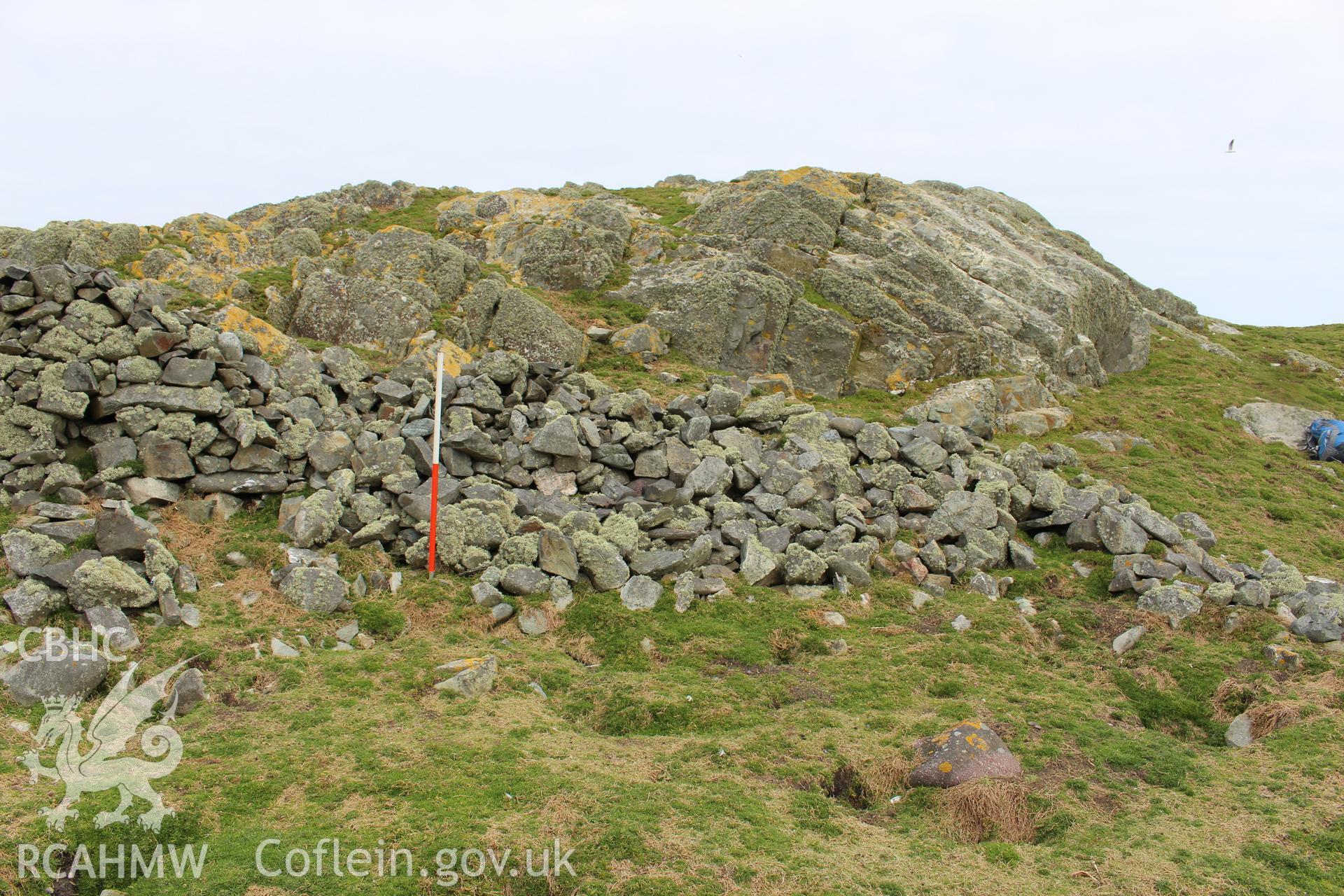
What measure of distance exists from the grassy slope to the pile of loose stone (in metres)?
0.57

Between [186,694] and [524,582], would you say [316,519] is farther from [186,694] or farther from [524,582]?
[186,694]

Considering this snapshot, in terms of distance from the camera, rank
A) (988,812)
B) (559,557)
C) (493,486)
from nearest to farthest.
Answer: (988,812)
(559,557)
(493,486)

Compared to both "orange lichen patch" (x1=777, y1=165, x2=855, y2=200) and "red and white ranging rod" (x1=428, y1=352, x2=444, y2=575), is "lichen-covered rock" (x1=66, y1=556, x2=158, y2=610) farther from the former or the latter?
"orange lichen patch" (x1=777, y1=165, x2=855, y2=200)

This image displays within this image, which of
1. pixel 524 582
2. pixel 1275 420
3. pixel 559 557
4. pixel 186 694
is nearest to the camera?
pixel 186 694

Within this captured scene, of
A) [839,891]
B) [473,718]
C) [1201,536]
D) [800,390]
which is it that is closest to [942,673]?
[839,891]

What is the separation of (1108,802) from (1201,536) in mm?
9229

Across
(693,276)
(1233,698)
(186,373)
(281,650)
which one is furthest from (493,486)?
(693,276)

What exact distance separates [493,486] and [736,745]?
644 cm

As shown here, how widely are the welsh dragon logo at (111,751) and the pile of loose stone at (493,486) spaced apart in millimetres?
1880

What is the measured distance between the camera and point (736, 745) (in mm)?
9211

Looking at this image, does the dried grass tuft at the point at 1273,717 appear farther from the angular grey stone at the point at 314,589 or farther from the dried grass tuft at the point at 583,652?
the angular grey stone at the point at 314,589

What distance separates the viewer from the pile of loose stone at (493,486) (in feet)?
40.8

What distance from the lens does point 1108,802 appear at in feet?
27.6

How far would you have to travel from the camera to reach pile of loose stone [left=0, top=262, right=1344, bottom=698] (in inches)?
490
